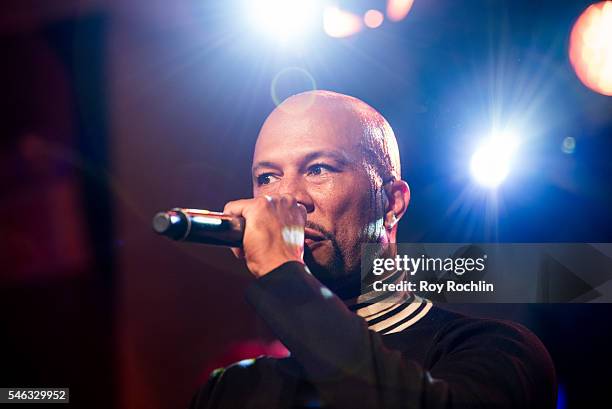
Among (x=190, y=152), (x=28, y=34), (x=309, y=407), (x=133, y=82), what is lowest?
(x=309, y=407)

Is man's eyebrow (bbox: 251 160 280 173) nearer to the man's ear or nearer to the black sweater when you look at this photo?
the man's ear

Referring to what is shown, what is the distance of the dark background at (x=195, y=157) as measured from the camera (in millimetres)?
1840

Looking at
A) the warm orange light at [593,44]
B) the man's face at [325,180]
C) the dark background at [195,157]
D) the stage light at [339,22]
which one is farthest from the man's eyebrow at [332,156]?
the warm orange light at [593,44]

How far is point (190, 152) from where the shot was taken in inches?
83.1

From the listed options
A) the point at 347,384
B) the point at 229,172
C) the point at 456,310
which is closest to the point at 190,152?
the point at 229,172

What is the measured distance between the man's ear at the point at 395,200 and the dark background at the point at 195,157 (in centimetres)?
5

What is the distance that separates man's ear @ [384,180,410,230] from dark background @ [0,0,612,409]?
0.16ft

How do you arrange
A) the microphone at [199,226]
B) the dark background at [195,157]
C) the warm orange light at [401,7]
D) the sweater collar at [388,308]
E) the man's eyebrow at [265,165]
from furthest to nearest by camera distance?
the warm orange light at [401,7] → the dark background at [195,157] → the man's eyebrow at [265,165] → the sweater collar at [388,308] → the microphone at [199,226]

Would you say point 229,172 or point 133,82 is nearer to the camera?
point 229,172

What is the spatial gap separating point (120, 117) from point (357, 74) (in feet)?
2.98

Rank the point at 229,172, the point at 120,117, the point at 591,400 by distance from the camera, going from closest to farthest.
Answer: the point at 591,400 → the point at 229,172 → the point at 120,117

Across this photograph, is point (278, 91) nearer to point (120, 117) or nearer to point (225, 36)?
point (225, 36)

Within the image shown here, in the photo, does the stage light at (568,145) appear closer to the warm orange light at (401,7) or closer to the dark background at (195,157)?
the dark background at (195,157)

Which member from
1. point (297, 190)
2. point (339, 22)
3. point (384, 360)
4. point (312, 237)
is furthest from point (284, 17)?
point (384, 360)
